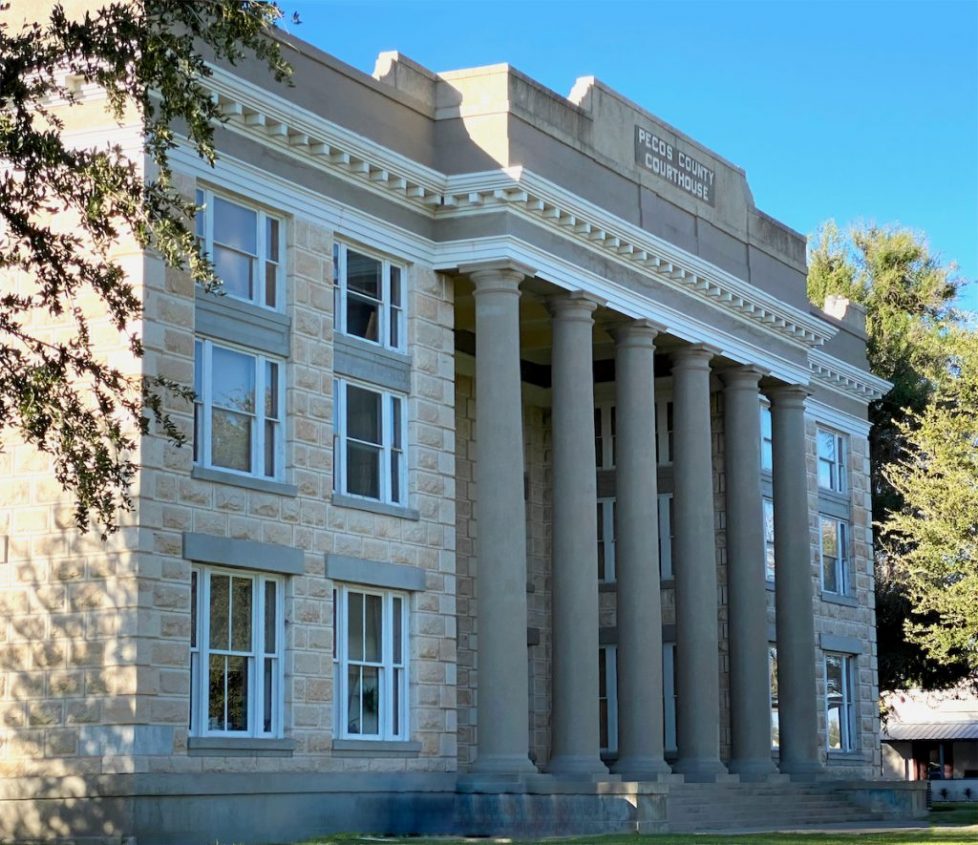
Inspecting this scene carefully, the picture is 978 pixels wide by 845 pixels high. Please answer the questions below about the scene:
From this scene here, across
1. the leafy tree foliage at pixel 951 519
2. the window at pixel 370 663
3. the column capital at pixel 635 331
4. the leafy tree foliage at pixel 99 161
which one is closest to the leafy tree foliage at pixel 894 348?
the leafy tree foliage at pixel 951 519

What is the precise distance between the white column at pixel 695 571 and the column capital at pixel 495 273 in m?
6.68

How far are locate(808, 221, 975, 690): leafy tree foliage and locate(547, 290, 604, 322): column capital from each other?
53.6 feet

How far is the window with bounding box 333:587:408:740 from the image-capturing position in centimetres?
2872

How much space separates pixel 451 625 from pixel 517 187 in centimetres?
748

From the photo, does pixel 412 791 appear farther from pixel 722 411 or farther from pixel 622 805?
pixel 722 411

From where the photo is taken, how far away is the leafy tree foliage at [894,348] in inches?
2109

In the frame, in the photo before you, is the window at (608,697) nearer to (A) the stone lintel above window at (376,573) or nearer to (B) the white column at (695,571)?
(B) the white column at (695,571)

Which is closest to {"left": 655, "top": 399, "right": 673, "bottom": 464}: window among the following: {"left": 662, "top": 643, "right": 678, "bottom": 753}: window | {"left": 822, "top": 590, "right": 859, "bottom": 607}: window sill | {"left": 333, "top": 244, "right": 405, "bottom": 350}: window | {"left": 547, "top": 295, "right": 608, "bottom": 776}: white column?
{"left": 662, "top": 643, "right": 678, "bottom": 753}: window

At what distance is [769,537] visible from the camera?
1727 inches

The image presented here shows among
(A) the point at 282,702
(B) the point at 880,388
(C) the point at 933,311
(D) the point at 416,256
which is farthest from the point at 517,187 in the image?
(C) the point at 933,311

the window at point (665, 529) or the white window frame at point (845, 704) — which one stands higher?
the window at point (665, 529)

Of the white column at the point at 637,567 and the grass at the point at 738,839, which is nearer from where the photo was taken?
the grass at the point at 738,839

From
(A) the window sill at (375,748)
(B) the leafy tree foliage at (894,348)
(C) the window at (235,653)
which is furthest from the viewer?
(B) the leafy tree foliage at (894,348)

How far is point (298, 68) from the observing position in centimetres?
2875
